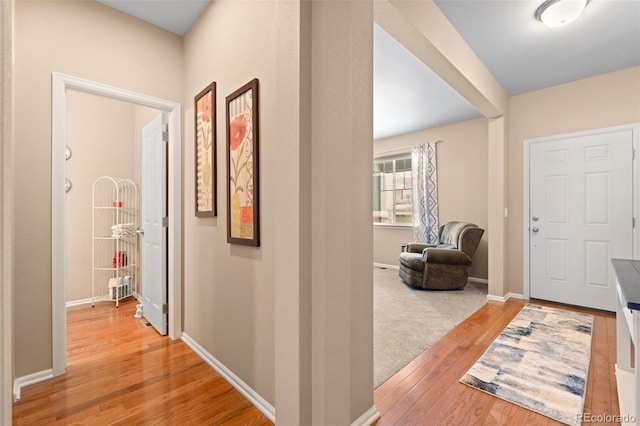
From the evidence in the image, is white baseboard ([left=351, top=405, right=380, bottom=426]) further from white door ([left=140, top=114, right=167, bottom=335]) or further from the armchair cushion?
the armchair cushion

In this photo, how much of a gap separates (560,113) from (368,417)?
4.01m

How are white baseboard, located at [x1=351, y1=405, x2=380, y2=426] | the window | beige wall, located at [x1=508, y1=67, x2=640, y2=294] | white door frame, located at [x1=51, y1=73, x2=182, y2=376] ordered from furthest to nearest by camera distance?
the window, beige wall, located at [x1=508, y1=67, x2=640, y2=294], white door frame, located at [x1=51, y1=73, x2=182, y2=376], white baseboard, located at [x1=351, y1=405, x2=380, y2=426]

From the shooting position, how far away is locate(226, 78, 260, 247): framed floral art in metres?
1.71

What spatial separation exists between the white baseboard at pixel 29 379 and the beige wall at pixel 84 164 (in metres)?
1.78

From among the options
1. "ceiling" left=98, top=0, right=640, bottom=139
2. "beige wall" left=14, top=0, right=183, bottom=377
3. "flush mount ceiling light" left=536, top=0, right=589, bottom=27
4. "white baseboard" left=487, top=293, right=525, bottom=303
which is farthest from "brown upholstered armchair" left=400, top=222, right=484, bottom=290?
"beige wall" left=14, top=0, right=183, bottom=377

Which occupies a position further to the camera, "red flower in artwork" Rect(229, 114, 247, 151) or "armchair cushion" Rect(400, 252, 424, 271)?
"armchair cushion" Rect(400, 252, 424, 271)

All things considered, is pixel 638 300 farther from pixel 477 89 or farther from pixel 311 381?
pixel 477 89

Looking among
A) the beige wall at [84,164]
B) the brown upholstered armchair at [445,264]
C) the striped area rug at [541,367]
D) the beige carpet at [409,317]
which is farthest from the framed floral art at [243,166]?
the brown upholstered armchair at [445,264]

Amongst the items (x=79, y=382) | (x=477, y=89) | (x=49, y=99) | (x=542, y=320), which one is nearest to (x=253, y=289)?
(x=79, y=382)

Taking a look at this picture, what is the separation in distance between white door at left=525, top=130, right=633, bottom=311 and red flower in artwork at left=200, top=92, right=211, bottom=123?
3821mm

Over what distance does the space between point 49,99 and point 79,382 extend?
1936mm

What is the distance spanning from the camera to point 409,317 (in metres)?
3.13

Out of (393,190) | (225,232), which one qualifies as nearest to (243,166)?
(225,232)

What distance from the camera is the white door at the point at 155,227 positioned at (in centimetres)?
262
